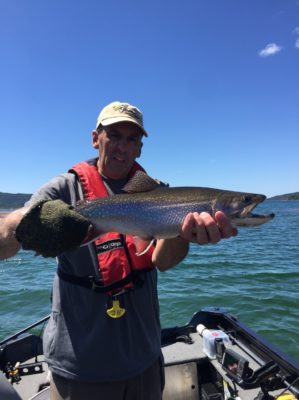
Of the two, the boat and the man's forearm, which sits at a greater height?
the man's forearm

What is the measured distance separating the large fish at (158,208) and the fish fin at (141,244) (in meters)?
0.05

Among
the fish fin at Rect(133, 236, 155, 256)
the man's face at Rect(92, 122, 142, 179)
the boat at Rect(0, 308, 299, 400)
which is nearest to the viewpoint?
the fish fin at Rect(133, 236, 155, 256)

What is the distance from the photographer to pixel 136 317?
3707 millimetres

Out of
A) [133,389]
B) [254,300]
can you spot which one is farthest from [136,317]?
[254,300]

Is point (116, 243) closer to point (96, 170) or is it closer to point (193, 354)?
point (96, 170)

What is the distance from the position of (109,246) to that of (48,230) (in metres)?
0.88

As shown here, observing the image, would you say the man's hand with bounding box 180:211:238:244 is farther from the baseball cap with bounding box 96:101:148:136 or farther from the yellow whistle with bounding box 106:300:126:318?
the baseball cap with bounding box 96:101:148:136

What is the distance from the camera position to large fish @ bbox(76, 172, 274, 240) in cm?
387

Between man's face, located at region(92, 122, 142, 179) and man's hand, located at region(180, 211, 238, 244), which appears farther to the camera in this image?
man's face, located at region(92, 122, 142, 179)

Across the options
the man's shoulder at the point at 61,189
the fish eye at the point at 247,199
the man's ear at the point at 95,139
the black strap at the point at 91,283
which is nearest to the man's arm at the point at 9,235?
the man's shoulder at the point at 61,189

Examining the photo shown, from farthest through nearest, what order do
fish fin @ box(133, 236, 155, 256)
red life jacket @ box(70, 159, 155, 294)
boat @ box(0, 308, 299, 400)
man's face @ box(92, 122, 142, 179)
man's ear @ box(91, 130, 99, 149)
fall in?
boat @ box(0, 308, 299, 400) < man's ear @ box(91, 130, 99, 149) < man's face @ box(92, 122, 142, 179) < fish fin @ box(133, 236, 155, 256) < red life jacket @ box(70, 159, 155, 294)

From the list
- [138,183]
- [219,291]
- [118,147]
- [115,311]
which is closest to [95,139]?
[118,147]

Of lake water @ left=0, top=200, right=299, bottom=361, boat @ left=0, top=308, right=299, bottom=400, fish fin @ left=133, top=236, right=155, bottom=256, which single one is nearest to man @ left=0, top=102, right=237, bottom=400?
fish fin @ left=133, top=236, right=155, bottom=256

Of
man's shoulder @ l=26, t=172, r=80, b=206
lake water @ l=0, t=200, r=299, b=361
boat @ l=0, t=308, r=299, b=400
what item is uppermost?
man's shoulder @ l=26, t=172, r=80, b=206
